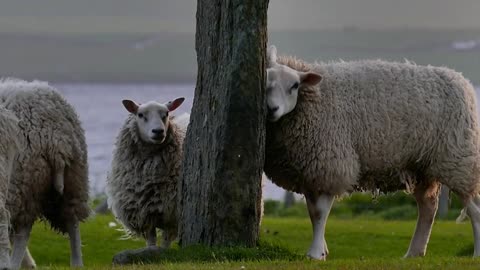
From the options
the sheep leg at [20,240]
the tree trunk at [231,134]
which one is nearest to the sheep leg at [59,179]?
the sheep leg at [20,240]

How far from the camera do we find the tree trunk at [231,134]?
12047mm

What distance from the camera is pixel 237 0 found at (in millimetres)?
12102

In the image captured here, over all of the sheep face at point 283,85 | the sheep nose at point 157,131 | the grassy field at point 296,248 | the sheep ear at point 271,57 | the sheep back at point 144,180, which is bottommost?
the grassy field at point 296,248

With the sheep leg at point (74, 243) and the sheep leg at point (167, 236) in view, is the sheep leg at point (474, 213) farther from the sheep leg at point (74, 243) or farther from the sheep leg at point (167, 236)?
the sheep leg at point (74, 243)

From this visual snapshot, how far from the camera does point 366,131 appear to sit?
43.1 feet

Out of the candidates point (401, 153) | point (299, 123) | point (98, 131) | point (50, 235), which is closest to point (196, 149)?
point (299, 123)

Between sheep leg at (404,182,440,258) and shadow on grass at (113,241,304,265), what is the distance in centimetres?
270

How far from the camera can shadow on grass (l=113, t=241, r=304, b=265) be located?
38.0ft

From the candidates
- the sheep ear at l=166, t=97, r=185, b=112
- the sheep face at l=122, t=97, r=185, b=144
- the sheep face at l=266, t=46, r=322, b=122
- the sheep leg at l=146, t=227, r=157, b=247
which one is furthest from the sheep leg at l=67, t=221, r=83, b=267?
the sheep face at l=266, t=46, r=322, b=122

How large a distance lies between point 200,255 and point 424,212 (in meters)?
3.69

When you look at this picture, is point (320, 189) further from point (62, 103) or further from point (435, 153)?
point (62, 103)

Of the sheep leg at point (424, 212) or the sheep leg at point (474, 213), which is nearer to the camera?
the sheep leg at point (474, 213)

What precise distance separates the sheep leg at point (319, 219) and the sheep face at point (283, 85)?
1023 millimetres

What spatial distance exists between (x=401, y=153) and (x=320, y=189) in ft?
3.48
